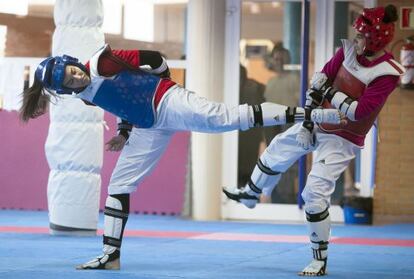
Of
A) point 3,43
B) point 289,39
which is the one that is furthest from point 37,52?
point 289,39

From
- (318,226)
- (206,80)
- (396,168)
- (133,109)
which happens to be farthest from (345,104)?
(396,168)

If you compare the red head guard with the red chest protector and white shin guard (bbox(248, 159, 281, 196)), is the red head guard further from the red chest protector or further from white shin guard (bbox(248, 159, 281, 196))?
white shin guard (bbox(248, 159, 281, 196))

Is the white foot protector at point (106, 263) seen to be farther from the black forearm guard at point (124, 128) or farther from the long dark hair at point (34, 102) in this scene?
the long dark hair at point (34, 102)

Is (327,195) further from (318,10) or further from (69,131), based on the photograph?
(318,10)

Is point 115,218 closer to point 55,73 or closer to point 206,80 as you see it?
point 55,73

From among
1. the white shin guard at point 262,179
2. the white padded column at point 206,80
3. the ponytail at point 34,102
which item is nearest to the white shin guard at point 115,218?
the ponytail at point 34,102

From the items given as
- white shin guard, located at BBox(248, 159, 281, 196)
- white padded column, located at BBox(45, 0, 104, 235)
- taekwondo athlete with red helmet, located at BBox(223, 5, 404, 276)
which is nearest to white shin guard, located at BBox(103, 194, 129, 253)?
white shin guard, located at BBox(248, 159, 281, 196)

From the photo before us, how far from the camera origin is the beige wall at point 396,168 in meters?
13.6

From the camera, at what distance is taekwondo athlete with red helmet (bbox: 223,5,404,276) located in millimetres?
7301

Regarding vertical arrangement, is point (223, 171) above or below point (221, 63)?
below

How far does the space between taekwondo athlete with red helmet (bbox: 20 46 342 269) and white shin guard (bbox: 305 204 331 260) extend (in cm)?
82

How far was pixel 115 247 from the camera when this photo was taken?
766 centimetres

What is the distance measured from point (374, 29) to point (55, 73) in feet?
7.86

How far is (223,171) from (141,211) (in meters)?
1.33
